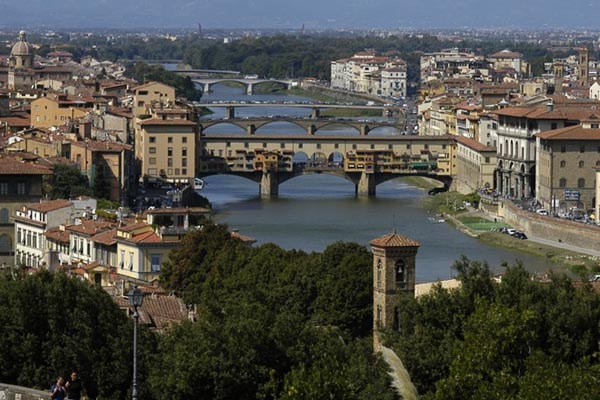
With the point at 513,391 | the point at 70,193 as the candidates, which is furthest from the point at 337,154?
the point at 513,391

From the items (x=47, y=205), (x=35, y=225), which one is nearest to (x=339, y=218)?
(x=47, y=205)

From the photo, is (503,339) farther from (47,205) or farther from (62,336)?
(47,205)

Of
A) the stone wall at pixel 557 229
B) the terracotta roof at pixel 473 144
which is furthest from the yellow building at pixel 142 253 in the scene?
the terracotta roof at pixel 473 144

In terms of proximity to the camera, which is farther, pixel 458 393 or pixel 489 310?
pixel 489 310

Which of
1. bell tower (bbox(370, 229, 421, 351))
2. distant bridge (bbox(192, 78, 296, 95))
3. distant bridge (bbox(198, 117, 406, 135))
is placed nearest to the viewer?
bell tower (bbox(370, 229, 421, 351))

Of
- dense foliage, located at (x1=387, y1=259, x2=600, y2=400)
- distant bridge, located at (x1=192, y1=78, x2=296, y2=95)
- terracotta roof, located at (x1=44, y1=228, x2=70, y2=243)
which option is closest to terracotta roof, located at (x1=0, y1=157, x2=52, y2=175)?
terracotta roof, located at (x1=44, y1=228, x2=70, y2=243)

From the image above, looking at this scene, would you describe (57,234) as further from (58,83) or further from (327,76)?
(327,76)

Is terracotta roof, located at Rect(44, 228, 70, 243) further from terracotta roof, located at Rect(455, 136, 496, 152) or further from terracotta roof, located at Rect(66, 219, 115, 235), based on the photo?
terracotta roof, located at Rect(455, 136, 496, 152)

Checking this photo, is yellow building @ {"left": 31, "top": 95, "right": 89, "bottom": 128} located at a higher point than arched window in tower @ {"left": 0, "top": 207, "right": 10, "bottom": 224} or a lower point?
lower
